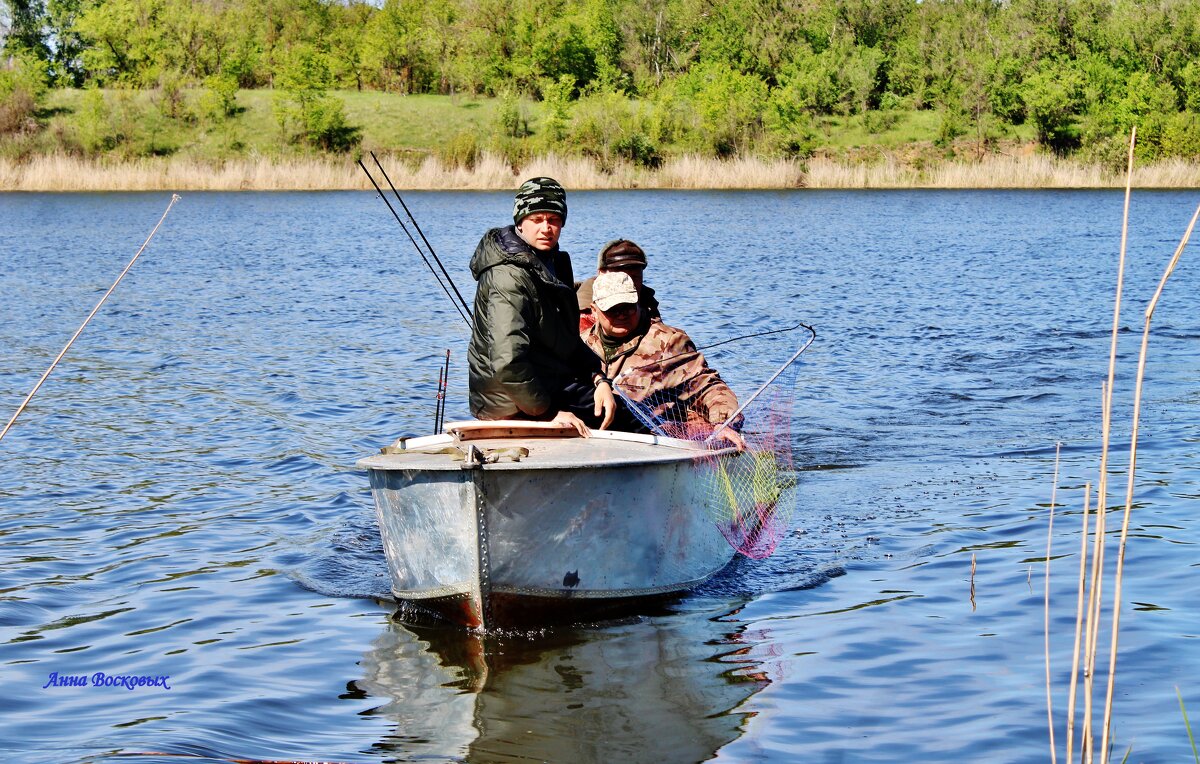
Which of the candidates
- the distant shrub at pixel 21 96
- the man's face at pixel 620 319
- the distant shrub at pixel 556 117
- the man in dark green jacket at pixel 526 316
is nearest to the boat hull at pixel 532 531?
the man in dark green jacket at pixel 526 316

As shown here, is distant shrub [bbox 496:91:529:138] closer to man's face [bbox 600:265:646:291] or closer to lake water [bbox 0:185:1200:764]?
lake water [bbox 0:185:1200:764]

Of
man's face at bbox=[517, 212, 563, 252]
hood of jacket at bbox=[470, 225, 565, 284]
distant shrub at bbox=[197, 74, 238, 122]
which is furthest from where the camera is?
distant shrub at bbox=[197, 74, 238, 122]

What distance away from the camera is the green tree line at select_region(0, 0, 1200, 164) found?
63.0 m

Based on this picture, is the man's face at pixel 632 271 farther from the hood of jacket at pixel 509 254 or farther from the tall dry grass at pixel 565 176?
the tall dry grass at pixel 565 176

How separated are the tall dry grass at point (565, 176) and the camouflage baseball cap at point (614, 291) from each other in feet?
138

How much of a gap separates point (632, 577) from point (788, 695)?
116 centimetres

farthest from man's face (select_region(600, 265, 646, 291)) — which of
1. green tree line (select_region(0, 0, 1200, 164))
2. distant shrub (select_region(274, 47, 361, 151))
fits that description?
distant shrub (select_region(274, 47, 361, 151))

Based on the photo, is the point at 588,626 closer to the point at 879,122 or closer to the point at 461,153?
the point at 461,153

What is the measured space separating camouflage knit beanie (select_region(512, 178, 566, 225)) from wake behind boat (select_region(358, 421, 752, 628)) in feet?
3.52

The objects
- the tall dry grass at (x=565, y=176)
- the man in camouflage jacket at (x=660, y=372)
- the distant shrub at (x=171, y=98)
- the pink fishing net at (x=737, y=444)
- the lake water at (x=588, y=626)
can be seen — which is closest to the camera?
the lake water at (x=588, y=626)

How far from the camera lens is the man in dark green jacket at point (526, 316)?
6.32m

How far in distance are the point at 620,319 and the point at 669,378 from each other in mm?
Result: 456

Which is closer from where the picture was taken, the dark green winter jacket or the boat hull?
the boat hull

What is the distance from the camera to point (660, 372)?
25.6 feet
